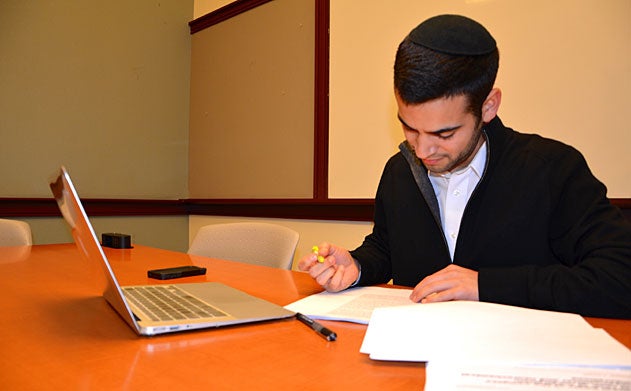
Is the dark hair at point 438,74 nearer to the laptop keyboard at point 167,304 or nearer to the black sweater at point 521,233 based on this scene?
the black sweater at point 521,233

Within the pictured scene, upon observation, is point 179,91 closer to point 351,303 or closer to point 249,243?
point 249,243

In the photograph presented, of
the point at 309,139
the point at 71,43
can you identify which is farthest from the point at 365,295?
the point at 71,43

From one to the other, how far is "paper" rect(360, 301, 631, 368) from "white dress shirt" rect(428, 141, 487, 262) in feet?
1.75

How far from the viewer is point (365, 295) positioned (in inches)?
45.1

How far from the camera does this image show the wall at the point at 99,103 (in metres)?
3.03

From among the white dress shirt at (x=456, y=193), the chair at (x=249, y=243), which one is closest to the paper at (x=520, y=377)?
the white dress shirt at (x=456, y=193)

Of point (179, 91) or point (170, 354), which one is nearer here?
point (170, 354)

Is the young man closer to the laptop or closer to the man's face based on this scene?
the man's face

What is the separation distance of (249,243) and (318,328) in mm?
1253

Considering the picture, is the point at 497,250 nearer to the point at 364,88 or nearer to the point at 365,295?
the point at 365,295

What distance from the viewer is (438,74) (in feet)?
3.54

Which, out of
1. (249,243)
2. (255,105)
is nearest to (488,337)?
(249,243)

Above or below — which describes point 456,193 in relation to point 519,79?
below

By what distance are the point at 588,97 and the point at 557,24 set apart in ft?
1.08
